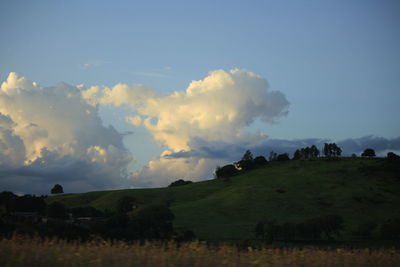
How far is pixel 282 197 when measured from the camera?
12056 cm

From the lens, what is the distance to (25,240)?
41.3 ft

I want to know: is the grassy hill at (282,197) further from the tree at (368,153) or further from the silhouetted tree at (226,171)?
the tree at (368,153)

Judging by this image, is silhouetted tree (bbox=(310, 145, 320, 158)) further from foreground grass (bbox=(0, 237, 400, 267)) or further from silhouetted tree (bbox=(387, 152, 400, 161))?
foreground grass (bbox=(0, 237, 400, 267))

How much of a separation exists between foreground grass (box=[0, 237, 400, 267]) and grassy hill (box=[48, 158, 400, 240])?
200 feet

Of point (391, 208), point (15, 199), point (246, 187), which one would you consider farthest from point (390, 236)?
point (15, 199)

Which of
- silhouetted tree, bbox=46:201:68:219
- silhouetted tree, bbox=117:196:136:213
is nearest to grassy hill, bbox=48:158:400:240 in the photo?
silhouetted tree, bbox=117:196:136:213

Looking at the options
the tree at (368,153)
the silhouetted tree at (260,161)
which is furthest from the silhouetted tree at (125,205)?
the tree at (368,153)

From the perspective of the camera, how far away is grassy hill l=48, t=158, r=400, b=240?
3953 inches

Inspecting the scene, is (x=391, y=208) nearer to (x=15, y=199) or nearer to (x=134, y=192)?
(x=134, y=192)

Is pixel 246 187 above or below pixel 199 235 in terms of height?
above

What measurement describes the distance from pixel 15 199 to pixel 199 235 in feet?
151

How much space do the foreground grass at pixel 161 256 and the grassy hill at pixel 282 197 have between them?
6088cm

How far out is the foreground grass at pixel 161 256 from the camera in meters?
10.8

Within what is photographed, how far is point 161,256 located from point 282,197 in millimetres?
112486
